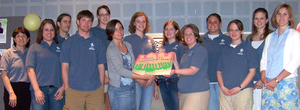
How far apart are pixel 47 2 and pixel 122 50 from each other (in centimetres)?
344

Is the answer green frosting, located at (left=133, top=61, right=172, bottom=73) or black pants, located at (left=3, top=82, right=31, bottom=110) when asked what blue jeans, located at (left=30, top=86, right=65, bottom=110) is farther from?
green frosting, located at (left=133, top=61, right=172, bottom=73)

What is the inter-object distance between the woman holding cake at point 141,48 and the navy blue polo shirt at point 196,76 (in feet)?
1.62

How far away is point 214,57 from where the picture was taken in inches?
135

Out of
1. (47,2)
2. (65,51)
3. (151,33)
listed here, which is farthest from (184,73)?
(47,2)

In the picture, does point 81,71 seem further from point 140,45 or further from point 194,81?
point 194,81

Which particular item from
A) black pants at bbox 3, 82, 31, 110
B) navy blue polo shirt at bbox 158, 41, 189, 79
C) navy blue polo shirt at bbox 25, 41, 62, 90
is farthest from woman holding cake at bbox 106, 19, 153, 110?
black pants at bbox 3, 82, 31, 110

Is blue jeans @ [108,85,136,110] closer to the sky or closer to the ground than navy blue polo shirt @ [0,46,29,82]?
closer to the ground

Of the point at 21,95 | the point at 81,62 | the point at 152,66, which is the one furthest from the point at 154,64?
the point at 21,95

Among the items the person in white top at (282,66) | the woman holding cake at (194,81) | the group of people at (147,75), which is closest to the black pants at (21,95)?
the group of people at (147,75)

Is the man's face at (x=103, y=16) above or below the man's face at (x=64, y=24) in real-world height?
above

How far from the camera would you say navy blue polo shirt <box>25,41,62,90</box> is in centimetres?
306

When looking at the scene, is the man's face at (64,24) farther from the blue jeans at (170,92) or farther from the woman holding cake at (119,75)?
the blue jeans at (170,92)

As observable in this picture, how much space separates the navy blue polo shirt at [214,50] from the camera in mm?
3428

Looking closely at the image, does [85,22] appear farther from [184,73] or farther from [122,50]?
[184,73]
